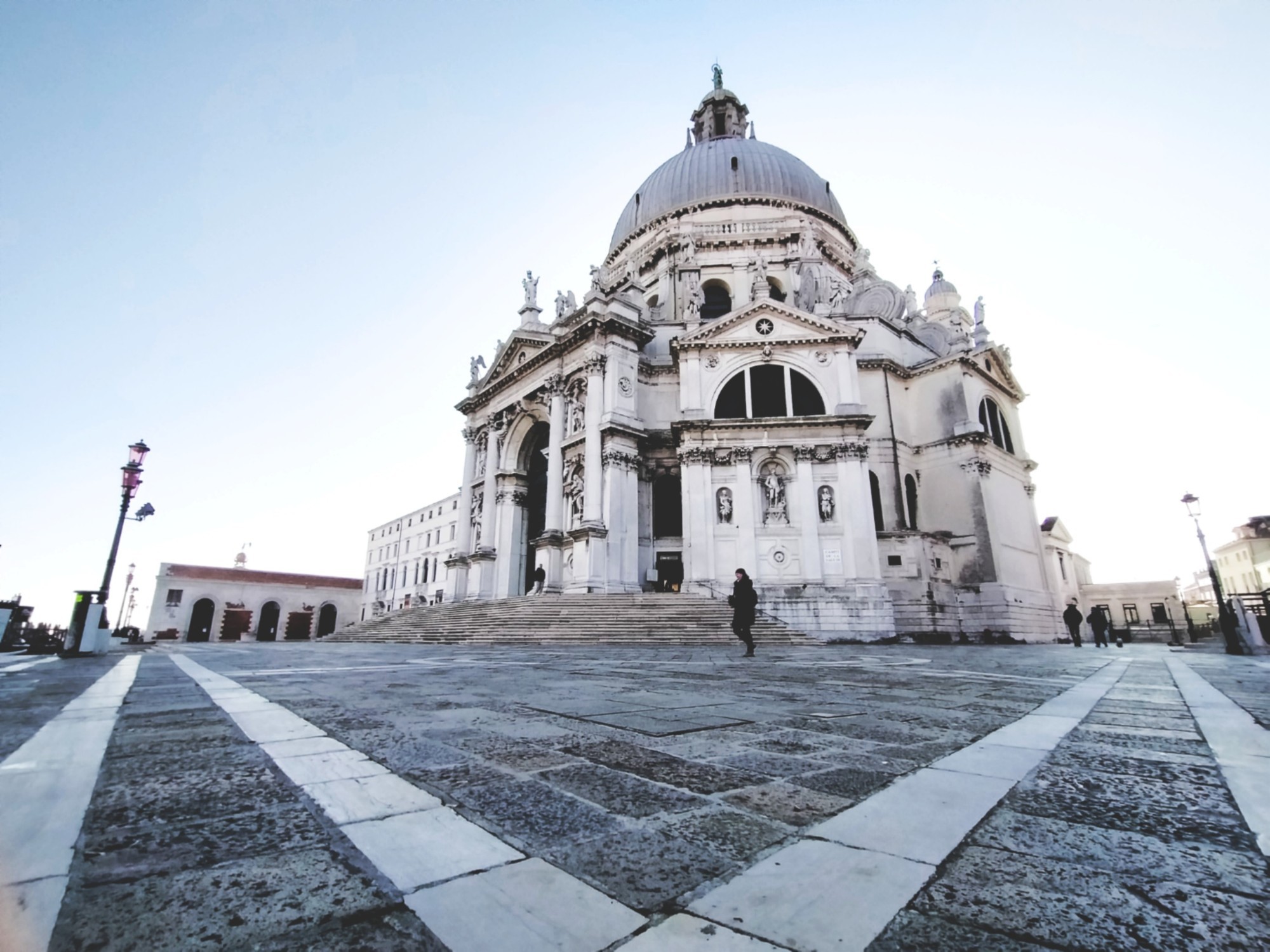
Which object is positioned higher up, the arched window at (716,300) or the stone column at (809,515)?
the arched window at (716,300)

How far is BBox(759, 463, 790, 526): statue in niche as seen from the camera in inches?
917

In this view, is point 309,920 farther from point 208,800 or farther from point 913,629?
point 913,629

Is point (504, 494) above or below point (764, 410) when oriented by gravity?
below

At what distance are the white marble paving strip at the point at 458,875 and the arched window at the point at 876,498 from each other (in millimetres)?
25796

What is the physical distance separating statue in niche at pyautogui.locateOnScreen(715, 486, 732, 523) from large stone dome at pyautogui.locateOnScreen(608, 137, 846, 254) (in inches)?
787

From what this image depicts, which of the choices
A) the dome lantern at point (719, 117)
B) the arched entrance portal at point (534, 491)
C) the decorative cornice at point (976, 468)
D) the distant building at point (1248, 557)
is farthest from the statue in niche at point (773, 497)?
the distant building at point (1248, 557)

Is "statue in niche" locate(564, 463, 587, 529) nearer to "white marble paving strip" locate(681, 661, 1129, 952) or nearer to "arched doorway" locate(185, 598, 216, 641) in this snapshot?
"white marble paving strip" locate(681, 661, 1129, 952)

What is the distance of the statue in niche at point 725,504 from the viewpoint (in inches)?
920

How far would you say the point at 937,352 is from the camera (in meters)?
30.8

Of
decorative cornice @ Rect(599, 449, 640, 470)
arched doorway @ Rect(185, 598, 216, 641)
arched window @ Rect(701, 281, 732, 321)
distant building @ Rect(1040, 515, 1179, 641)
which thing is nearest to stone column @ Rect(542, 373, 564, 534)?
decorative cornice @ Rect(599, 449, 640, 470)

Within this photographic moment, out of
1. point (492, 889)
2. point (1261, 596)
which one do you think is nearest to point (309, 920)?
point (492, 889)

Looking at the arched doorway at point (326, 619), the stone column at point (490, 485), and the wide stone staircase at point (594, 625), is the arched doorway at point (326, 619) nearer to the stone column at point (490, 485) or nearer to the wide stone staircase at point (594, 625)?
the stone column at point (490, 485)

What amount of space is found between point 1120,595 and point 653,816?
2445 inches

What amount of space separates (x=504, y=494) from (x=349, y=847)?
29.5 metres
